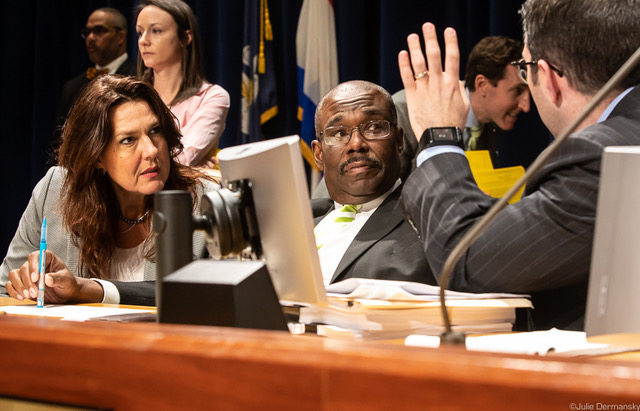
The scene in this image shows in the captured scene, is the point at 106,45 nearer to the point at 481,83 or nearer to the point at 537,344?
the point at 481,83

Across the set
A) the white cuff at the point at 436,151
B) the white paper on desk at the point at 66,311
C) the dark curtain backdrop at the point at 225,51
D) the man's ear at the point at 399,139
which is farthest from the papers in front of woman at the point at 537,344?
the dark curtain backdrop at the point at 225,51

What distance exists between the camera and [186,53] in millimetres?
3307

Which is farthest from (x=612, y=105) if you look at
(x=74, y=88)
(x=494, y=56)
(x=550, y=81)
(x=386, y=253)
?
(x=74, y=88)

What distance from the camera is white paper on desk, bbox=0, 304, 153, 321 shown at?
1.34 metres

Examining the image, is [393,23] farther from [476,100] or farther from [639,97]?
[639,97]

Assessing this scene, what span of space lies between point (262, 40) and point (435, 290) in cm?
301

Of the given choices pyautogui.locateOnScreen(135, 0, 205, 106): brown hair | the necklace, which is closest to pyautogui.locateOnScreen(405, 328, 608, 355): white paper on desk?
the necklace

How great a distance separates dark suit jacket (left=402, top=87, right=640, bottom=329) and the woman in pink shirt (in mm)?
1917

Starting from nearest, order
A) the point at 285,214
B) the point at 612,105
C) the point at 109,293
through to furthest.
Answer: the point at 285,214
the point at 612,105
the point at 109,293

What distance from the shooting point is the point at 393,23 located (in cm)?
367

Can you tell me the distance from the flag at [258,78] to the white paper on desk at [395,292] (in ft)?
8.90

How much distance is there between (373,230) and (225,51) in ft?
8.63

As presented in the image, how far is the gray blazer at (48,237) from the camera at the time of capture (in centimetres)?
205

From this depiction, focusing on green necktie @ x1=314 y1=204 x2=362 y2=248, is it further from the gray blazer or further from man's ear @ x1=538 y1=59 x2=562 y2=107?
man's ear @ x1=538 y1=59 x2=562 y2=107
